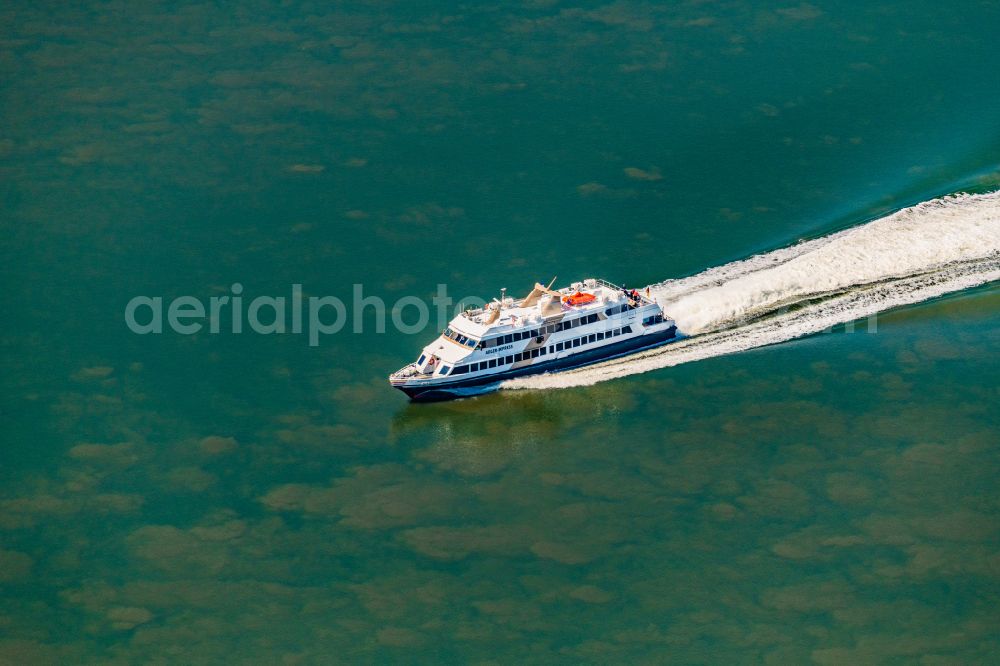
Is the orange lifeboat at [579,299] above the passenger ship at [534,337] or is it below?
above

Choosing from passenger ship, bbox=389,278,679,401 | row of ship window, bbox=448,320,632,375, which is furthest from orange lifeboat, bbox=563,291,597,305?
row of ship window, bbox=448,320,632,375

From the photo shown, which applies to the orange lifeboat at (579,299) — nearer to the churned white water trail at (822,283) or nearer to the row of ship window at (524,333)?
the row of ship window at (524,333)

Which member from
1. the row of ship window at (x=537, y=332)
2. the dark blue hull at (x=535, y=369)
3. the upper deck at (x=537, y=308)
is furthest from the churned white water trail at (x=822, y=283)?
the upper deck at (x=537, y=308)

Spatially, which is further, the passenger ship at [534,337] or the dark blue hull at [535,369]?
the passenger ship at [534,337]

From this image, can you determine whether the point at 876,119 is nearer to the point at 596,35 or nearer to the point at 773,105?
the point at 773,105

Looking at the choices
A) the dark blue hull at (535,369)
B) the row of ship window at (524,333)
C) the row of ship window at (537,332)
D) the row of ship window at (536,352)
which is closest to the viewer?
the dark blue hull at (535,369)

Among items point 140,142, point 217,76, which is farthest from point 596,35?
point 140,142

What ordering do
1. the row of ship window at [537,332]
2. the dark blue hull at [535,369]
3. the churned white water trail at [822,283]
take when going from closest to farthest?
the dark blue hull at [535,369] < the row of ship window at [537,332] < the churned white water trail at [822,283]
